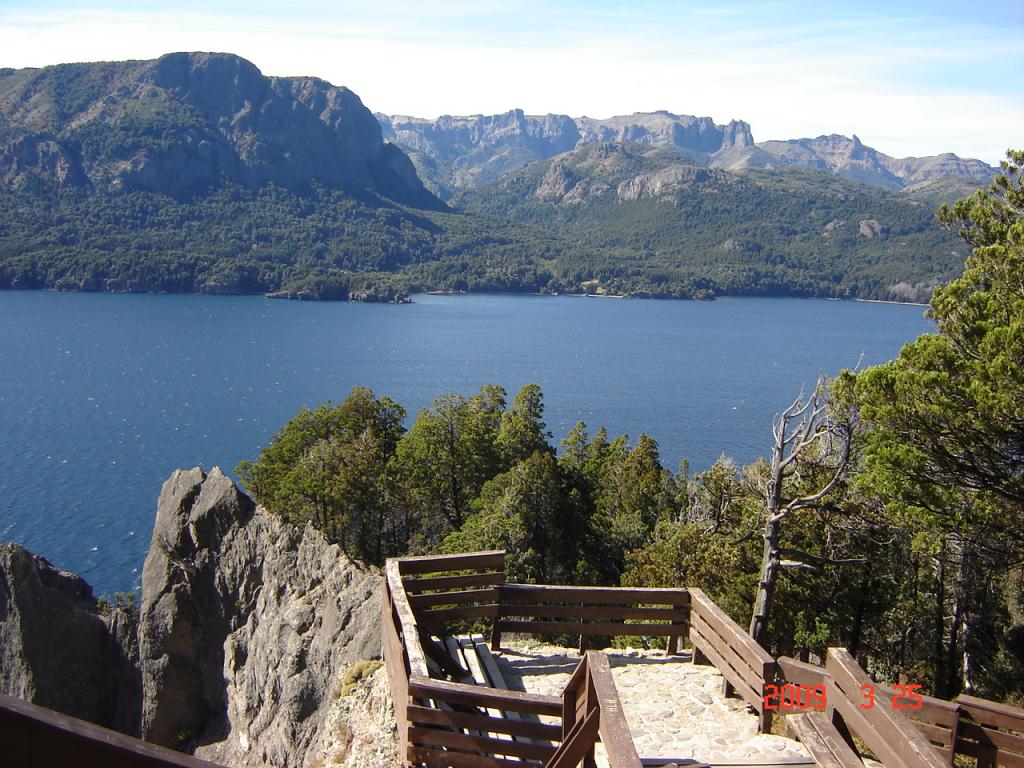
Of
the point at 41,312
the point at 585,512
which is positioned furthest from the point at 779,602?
the point at 41,312

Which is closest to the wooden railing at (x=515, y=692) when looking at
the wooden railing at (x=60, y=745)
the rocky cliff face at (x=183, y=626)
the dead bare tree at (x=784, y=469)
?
the wooden railing at (x=60, y=745)

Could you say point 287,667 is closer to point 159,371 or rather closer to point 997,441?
point 997,441

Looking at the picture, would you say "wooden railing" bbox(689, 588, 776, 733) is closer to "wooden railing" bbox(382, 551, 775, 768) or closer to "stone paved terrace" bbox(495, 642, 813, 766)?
"wooden railing" bbox(382, 551, 775, 768)

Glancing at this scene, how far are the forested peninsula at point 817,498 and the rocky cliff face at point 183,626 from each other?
8288 mm

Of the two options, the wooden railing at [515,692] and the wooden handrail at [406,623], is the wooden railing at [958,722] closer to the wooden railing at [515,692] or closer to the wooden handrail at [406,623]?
the wooden railing at [515,692]

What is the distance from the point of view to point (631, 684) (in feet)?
33.3

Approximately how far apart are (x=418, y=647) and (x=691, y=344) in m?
152

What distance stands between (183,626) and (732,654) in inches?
1009

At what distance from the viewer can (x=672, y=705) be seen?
9.58m

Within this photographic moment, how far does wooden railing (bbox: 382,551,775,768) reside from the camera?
5.51m

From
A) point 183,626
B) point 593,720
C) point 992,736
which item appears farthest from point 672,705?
point 183,626

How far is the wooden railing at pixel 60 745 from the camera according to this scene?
4.93 ft

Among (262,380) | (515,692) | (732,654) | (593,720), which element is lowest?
(262,380)
